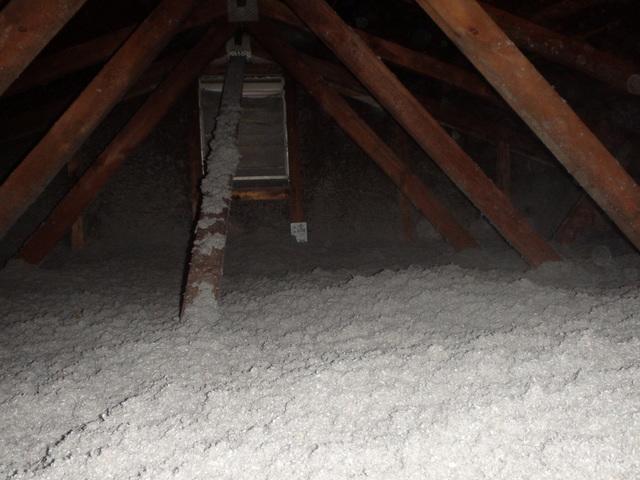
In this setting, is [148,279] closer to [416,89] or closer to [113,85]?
[113,85]

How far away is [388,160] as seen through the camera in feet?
12.3

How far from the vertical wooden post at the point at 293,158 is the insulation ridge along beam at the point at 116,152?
1.52 metres

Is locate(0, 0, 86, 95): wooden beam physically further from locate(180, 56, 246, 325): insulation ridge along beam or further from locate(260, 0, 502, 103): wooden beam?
locate(260, 0, 502, 103): wooden beam

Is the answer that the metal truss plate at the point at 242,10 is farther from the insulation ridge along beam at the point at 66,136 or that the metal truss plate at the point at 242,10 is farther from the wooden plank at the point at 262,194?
the wooden plank at the point at 262,194

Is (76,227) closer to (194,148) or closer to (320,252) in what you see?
(194,148)

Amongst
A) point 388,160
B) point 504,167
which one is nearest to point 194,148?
point 388,160

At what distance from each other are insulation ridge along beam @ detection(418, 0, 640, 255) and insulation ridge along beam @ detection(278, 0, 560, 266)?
2.67 ft

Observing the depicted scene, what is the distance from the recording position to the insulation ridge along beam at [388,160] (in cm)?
372

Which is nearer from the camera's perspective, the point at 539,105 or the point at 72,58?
the point at 539,105

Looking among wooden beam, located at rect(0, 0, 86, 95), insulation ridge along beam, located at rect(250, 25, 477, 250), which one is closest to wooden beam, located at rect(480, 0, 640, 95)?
insulation ridge along beam, located at rect(250, 25, 477, 250)

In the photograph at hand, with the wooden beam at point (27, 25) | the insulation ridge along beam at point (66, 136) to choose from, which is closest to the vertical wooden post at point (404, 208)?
the insulation ridge along beam at point (66, 136)

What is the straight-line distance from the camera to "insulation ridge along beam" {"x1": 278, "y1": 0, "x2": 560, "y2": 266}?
258cm

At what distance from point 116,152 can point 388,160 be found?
1.95m

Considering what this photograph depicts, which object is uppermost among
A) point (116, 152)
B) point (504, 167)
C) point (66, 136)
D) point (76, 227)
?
point (66, 136)
